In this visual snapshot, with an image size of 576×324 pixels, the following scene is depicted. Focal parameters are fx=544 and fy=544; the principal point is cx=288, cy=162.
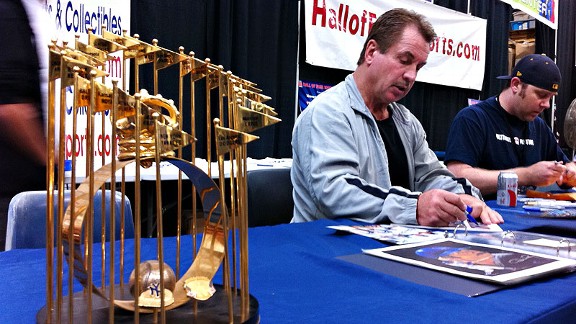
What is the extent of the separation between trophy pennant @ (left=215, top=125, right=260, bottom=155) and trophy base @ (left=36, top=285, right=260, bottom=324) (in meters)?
0.16

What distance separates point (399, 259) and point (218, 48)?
266cm

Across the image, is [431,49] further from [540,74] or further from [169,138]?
[169,138]

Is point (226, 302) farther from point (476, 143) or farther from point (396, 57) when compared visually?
point (476, 143)

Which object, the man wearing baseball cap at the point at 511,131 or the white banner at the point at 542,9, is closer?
the man wearing baseball cap at the point at 511,131

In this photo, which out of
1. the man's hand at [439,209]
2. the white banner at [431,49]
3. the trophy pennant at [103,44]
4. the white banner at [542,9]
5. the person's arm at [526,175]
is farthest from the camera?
the white banner at [542,9]

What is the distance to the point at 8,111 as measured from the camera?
2395 millimetres

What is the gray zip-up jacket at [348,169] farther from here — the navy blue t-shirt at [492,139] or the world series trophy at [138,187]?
the world series trophy at [138,187]

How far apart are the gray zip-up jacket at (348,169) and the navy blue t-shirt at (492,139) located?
438 millimetres

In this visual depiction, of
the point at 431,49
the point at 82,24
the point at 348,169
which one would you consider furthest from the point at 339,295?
the point at 431,49

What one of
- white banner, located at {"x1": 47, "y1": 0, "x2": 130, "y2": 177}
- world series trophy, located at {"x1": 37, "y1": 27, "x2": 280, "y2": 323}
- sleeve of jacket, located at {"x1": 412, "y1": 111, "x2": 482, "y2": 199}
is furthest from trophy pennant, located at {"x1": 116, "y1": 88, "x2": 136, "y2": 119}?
white banner, located at {"x1": 47, "y1": 0, "x2": 130, "y2": 177}

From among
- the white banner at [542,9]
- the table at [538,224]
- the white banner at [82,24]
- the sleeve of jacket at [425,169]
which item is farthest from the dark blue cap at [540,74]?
the white banner at [542,9]

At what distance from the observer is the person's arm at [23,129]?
7.86ft

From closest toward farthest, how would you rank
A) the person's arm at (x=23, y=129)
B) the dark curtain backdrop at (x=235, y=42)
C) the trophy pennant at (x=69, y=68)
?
the trophy pennant at (x=69, y=68) < the person's arm at (x=23, y=129) < the dark curtain backdrop at (x=235, y=42)

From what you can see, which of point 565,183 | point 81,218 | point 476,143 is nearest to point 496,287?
point 81,218
